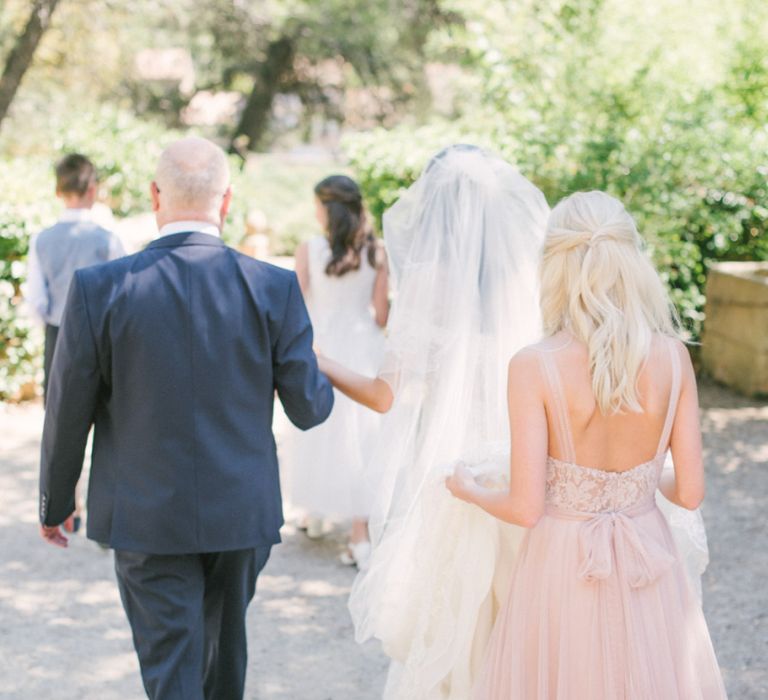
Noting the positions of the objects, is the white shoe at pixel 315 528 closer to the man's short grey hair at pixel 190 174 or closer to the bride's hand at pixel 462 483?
the bride's hand at pixel 462 483

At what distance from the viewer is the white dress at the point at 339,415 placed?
5.60 metres

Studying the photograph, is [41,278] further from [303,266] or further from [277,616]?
[277,616]

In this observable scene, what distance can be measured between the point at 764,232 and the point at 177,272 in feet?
24.4

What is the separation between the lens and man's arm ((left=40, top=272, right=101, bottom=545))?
2.98 metres

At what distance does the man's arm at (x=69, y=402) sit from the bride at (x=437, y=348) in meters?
1.01

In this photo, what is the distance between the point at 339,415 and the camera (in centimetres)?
570

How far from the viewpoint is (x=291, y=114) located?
25.0m

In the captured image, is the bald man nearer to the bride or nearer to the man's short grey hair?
the man's short grey hair

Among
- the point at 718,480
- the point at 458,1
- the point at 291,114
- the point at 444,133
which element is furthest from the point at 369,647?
the point at 291,114

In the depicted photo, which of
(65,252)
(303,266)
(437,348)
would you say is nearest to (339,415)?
(303,266)

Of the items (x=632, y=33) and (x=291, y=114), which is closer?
(x=632, y=33)

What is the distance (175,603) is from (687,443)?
156 cm

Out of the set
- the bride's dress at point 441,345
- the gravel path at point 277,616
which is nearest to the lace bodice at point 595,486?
the bride's dress at point 441,345

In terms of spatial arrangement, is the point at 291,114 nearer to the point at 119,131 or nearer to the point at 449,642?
the point at 119,131
